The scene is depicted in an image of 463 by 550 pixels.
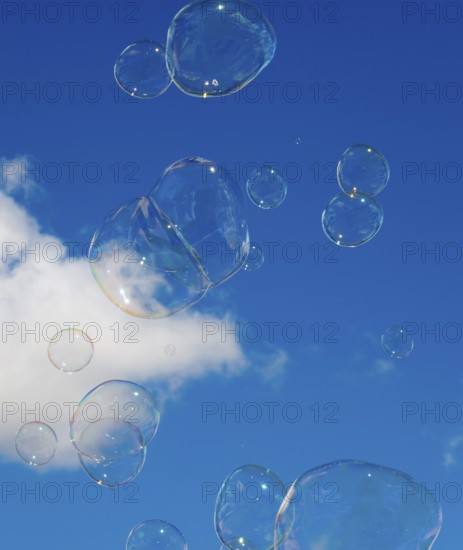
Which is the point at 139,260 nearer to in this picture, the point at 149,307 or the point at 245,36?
the point at 149,307

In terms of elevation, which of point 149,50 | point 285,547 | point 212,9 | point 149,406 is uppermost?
point 149,50

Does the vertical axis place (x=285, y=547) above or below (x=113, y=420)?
below

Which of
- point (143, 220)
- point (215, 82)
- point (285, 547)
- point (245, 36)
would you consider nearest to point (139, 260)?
point (143, 220)

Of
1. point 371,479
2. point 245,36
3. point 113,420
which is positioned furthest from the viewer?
point 113,420

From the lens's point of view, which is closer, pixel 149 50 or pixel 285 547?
pixel 285 547

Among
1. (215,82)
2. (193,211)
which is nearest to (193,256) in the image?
(193,211)

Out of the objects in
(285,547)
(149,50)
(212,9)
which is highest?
(149,50)

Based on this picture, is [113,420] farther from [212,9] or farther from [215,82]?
[212,9]

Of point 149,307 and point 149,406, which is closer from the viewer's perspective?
point 149,307

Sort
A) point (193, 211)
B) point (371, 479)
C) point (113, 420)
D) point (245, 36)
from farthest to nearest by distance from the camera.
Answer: point (113, 420) → point (245, 36) → point (193, 211) → point (371, 479)
